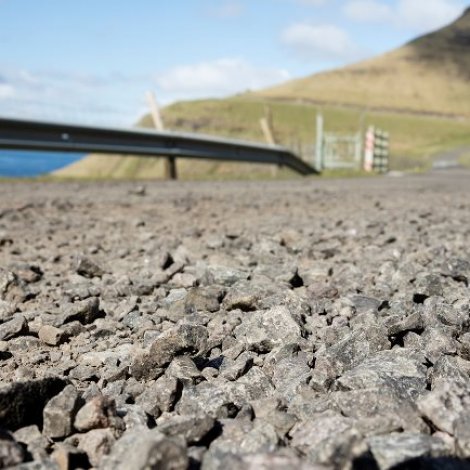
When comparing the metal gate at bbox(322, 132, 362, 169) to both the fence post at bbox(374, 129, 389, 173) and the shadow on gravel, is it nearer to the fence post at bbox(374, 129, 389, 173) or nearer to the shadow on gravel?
the fence post at bbox(374, 129, 389, 173)

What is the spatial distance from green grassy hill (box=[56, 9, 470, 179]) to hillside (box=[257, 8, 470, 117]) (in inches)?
7.4

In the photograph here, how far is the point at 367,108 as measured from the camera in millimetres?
100688

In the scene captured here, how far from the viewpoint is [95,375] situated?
2049 mm

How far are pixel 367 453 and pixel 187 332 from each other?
965 mm

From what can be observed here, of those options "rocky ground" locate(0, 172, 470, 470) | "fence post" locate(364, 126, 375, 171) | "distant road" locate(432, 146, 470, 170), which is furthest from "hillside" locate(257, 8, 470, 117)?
"rocky ground" locate(0, 172, 470, 470)

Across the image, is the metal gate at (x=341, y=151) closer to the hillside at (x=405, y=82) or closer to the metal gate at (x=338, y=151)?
the metal gate at (x=338, y=151)

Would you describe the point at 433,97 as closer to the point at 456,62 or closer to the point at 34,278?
the point at 456,62

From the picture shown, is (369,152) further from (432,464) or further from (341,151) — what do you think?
(432,464)

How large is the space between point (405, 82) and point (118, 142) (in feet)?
441

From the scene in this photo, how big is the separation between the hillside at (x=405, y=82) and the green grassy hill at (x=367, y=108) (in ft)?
0.61

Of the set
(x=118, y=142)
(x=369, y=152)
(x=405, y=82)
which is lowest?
(x=405, y=82)

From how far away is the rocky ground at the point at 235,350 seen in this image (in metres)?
1.44

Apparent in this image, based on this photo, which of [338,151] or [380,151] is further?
[380,151]

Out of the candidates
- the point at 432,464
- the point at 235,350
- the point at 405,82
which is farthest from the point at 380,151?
the point at 405,82
